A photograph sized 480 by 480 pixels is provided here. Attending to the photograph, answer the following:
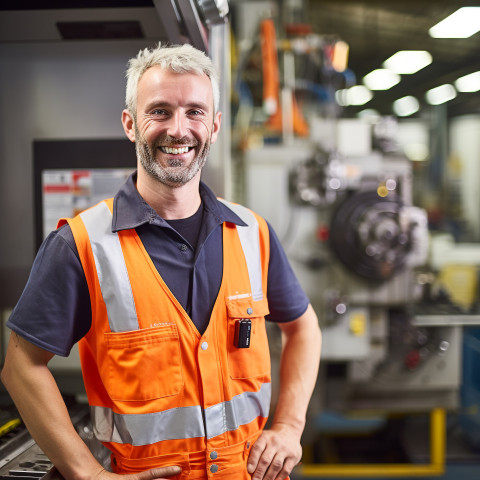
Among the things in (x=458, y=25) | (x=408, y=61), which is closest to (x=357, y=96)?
(x=408, y=61)

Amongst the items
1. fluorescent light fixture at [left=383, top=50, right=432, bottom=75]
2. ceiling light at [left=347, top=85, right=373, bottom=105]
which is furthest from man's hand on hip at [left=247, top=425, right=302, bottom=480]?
ceiling light at [left=347, top=85, right=373, bottom=105]

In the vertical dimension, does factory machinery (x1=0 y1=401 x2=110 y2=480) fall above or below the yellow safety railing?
above

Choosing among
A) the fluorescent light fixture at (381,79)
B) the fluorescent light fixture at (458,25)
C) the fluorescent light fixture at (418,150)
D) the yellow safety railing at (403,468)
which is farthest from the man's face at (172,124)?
the fluorescent light fixture at (381,79)

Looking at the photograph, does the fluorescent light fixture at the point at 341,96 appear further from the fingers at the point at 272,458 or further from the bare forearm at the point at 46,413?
the bare forearm at the point at 46,413

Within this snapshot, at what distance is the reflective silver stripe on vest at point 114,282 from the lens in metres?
1.03

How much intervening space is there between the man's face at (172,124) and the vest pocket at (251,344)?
33 centimetres

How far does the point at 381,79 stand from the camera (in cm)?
858

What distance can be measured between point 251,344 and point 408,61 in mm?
7672

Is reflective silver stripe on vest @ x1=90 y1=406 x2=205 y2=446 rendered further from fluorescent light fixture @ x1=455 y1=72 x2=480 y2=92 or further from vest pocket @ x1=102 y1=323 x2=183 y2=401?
fluorescent light fixture @ x1=455 y1=72 x2=480 y2=92

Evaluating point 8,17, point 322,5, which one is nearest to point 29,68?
point 8,17

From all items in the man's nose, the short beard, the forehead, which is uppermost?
the forehead

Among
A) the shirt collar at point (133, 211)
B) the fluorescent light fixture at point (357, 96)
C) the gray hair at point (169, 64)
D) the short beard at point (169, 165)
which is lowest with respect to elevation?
the shirt collar at point (133, 211)

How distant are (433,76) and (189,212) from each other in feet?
25.2

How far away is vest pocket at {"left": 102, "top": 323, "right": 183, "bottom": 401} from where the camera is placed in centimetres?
103
